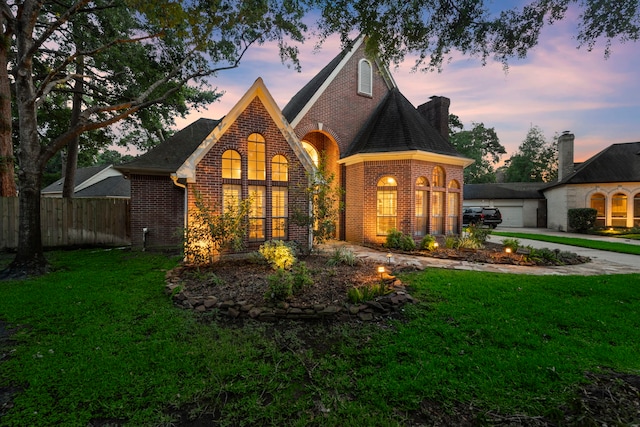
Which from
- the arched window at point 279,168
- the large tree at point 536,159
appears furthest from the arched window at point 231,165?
the large tree at point 536,159

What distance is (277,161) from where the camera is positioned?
9094mm

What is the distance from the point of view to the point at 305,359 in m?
3.26

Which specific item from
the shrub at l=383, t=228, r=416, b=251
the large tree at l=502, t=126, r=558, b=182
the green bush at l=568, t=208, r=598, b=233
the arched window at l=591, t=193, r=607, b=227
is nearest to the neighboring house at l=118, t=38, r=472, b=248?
the shrub at l=383, t=228, r=416, b=251

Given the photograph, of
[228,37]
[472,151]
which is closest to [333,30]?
[228,37]

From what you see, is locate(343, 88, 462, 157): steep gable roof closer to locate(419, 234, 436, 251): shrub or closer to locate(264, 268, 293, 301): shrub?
locate(419, 234, 436, 251): shrub

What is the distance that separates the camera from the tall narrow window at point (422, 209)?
37.2ft

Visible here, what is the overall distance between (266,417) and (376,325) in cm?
220

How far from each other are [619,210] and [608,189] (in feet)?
5.74

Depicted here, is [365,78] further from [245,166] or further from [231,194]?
Answer: [231,194]

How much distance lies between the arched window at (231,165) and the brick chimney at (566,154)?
27.2 metres

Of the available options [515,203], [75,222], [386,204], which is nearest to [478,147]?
[515,203]

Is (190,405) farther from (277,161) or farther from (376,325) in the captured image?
(277,161)

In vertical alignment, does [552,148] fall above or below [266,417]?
above

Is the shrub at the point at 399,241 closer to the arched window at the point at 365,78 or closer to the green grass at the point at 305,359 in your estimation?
the green grass at the point at 305,359
